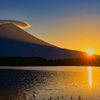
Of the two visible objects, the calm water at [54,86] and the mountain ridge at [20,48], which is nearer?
the calm water at [54,86]

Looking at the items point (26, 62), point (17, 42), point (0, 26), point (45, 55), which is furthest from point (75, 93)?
point (0, 26)

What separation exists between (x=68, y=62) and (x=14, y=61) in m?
14.2

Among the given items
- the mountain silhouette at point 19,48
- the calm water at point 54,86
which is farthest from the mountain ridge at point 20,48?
the calm water at point 54,86

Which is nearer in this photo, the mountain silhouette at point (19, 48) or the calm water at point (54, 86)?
the calm water at point (54, 86)

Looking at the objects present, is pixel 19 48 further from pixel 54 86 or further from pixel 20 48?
pixel 54 86

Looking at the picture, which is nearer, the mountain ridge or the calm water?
the calm water

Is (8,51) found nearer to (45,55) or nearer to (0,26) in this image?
(45,55)

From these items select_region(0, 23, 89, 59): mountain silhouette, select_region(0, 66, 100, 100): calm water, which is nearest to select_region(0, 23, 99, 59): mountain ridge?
select_region(0, 23, 89, 59): mountain silhouette

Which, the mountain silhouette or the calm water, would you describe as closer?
the calm water

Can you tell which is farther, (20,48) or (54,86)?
(20,48)

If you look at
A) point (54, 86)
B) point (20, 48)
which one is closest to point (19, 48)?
point (20, 48)

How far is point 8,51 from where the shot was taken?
9394 cm

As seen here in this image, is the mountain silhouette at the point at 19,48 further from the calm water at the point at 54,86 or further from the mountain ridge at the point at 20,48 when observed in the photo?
the calm water at the point at 54,86

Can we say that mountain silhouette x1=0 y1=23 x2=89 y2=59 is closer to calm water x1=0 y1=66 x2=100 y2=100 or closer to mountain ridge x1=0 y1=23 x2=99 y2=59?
mountain ridge x1=0 y1=23 x2=99 y2=59
